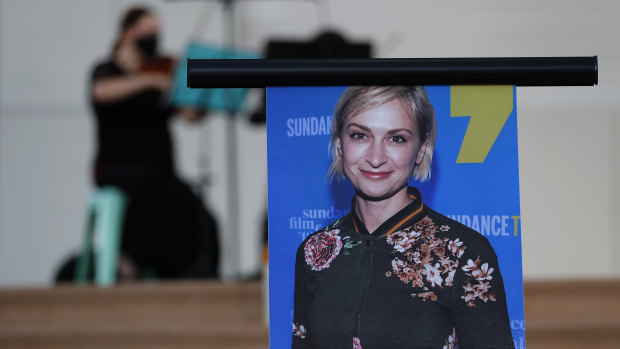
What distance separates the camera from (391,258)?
0.63 meters

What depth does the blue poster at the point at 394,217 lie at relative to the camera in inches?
24.5

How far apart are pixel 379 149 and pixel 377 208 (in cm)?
5

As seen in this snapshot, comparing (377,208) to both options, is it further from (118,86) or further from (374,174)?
(118,86)

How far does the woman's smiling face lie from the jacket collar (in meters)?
0.01

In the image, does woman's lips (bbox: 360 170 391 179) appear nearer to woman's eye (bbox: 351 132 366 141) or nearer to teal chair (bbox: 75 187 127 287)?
woman's eye (bbox: 351 132 366 141)

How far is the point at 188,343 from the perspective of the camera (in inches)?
69.4

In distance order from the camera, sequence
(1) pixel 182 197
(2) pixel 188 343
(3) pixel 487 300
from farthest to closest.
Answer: (1) pixel 182 197 < (2) pixel 188 343 < (3) pixel 487 300

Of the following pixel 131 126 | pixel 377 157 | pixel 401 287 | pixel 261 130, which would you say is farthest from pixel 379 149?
pixel 261 130

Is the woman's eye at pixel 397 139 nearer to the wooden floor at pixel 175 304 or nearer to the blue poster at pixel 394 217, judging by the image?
the blue poster at pixel 394 217

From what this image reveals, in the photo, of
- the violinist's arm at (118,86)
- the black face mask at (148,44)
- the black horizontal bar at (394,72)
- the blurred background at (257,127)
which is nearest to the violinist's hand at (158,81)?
the violinist's arm at (118,86)

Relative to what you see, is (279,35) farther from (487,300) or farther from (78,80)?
(487,300)

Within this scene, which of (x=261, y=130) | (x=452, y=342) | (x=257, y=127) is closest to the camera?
(x=452, y=342)

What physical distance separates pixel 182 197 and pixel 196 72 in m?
2.23

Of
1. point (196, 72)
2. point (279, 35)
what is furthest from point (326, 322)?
point (279, 35)
